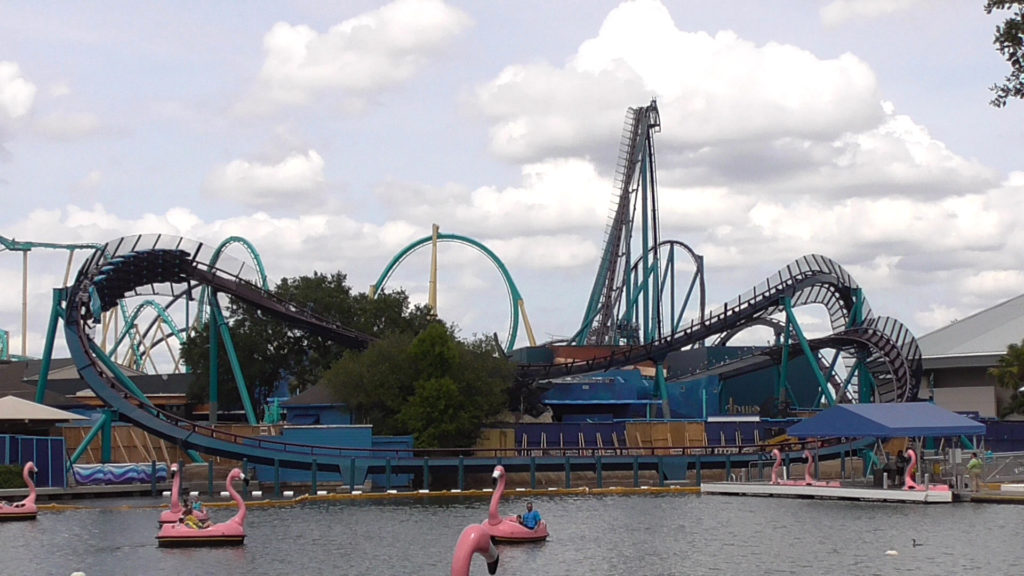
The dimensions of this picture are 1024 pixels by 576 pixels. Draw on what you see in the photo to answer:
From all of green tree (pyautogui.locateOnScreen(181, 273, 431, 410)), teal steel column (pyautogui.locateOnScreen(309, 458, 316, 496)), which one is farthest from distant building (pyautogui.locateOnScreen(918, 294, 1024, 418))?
teal steel column (pyautogui.locateOnScreen(309, 458, 316, 496))

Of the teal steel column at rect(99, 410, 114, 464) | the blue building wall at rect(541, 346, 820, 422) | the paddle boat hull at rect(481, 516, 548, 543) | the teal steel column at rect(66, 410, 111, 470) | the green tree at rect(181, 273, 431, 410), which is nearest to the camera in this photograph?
the paddle boat hull at rect(481, 516, 548, 543)

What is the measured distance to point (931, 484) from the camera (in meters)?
47.2

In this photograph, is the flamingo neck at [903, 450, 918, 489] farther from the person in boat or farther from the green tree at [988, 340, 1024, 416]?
the green tree at [988, 340, 1024, 416]

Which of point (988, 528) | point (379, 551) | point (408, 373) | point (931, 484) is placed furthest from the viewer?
point (408, 373)

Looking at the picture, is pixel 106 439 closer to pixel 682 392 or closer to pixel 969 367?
pixel 682 392

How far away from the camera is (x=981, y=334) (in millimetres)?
95062

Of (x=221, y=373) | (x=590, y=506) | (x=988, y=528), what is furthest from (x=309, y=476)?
(x=988, y=528)

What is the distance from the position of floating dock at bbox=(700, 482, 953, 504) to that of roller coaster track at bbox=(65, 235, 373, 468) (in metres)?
14.9

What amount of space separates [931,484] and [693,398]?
3116 centimetres

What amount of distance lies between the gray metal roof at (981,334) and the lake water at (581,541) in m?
45.5

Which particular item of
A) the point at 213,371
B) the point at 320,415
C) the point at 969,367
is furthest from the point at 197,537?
the point at 969,367

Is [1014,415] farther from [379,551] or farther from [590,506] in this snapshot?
[379,551]

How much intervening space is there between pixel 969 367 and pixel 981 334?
565 centimetres

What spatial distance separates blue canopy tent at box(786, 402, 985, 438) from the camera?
47719 mm
